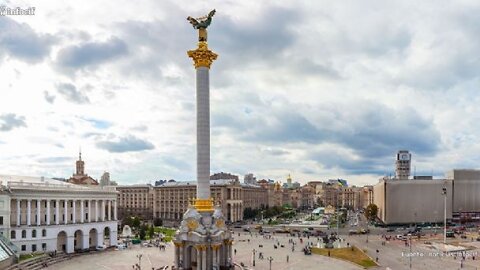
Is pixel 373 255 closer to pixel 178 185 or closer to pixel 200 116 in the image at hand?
pixel 200 116

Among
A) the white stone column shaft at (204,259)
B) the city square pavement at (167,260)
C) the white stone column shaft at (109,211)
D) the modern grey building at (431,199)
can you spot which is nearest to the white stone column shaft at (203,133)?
the white stone column shaft at (204,259)

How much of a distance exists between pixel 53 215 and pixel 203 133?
36.0 metres

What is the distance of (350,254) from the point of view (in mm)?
73062

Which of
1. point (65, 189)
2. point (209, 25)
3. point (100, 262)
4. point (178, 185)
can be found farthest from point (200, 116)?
point (178, 185)

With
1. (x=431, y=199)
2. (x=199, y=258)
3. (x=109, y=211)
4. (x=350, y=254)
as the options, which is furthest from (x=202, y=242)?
(x=431, y=199)

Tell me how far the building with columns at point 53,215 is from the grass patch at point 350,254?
36.7 metres

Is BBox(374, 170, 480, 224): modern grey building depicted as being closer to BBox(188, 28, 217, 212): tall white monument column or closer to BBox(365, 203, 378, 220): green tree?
BBox(365, 203, 378, 220): green tree

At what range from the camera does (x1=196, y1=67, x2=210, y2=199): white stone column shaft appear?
52.7 meters

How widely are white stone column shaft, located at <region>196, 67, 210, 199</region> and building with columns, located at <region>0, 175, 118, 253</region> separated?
106 feet

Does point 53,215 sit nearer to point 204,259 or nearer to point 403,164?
point 204,259

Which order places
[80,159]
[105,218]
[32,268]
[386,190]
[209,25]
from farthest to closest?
[386,190]
[80,159]
[105,218]
[32,268]
[209,25]

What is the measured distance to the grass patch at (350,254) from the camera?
6571cm

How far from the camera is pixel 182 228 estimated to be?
50562mm

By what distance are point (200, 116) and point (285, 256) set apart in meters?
30.6
